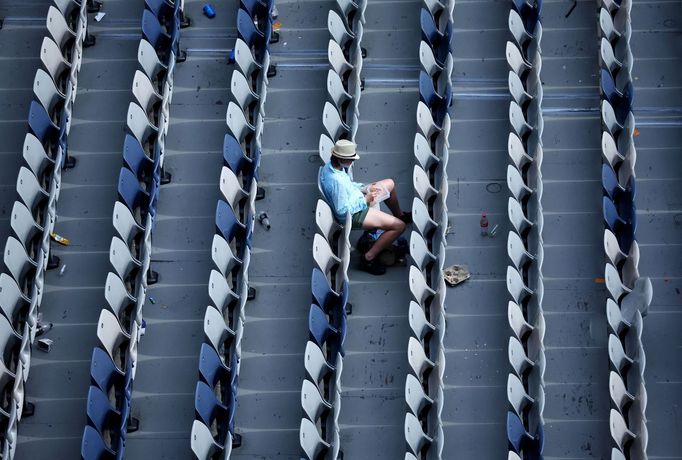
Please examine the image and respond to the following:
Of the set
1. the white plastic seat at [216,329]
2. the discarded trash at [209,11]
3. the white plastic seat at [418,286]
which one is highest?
the discarded trash at [209,11]

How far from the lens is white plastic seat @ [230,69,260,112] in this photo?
8.92 m

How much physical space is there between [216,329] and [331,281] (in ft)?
2.84

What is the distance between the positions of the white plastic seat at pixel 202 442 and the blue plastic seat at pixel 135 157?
6.28 ft

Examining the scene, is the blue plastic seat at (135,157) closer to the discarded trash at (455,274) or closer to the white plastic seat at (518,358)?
the discarded trash at (455,274)

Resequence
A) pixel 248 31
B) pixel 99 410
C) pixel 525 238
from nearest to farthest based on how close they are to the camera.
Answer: pixel 99 410 < pixel 525 238 < pixel 248 31

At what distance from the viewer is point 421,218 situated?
27.6 feet

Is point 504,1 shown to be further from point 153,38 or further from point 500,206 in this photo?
point 153,38

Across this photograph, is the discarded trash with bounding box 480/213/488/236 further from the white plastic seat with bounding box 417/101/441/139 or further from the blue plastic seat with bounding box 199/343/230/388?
the blue plastic seat with bounding box 199/343/230/388

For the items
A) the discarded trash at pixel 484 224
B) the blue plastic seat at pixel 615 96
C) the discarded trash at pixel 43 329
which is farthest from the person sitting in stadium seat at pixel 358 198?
the discarded trash at pixel 43 329

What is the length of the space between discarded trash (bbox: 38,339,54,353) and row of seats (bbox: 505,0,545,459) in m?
2.95

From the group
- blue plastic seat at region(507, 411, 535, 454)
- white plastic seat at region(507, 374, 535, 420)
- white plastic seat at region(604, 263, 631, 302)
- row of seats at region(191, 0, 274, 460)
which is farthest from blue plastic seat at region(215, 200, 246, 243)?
white plastic seat at region(604, 263, 631, 302)

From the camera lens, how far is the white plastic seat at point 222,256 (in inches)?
322

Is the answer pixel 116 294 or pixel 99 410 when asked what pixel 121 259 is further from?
pixel 99 410

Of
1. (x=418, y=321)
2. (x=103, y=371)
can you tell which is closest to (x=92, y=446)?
(x=103, y=371)
